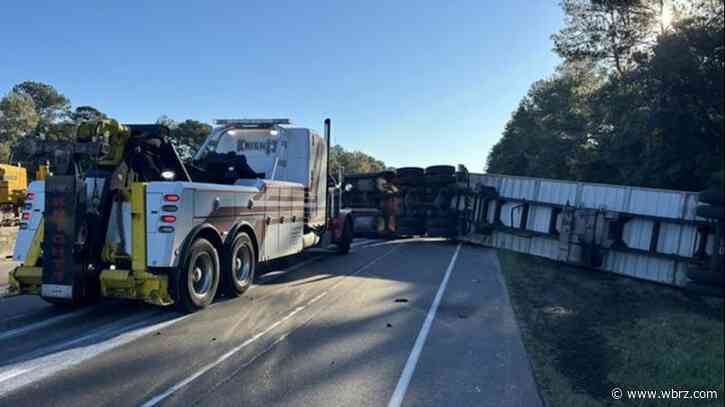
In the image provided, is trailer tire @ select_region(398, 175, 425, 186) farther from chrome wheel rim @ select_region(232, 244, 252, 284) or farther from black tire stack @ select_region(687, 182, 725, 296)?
black tire stack @ select_region(687, 182, 725, 296)

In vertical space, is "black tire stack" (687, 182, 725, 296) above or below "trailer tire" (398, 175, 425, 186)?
below

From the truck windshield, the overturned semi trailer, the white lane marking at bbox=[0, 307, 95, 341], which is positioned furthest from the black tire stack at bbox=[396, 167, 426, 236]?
the white lane marking at bbox=[0, 307, 95, 341]

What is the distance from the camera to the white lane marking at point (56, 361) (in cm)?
418

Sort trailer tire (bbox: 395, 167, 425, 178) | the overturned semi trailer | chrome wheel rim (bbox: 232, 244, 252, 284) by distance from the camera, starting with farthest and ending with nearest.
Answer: trailer tire (bbox: 395, 167, 425, 178) < the overturned semi trailer < chrome wheel rim (bbox: 232, 244, 252, 284)

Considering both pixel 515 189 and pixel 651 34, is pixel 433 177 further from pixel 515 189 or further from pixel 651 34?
pixel 651 34

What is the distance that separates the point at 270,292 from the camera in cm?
804

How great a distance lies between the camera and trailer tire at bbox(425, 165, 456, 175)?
16730 millimetres

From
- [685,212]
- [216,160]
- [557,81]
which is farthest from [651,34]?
[557,81]

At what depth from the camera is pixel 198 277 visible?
667cm

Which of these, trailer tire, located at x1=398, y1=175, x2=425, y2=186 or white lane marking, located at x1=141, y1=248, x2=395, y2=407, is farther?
trailer tire, located at x1=398, y1=175, x2=425, y2=186

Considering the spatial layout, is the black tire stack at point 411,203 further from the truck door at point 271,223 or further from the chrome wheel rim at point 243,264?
the chrome wheel rim at point 243,264

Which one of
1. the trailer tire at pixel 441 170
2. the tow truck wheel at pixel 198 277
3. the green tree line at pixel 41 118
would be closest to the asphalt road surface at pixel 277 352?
the tow truck wheel at pixel 198 277

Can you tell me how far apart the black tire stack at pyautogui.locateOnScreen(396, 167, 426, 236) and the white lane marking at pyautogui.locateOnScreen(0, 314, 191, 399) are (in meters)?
12.7

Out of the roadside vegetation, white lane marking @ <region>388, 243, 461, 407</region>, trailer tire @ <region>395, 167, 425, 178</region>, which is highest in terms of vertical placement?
trailer tire @ <region>395, 167, 425, 178</region>
